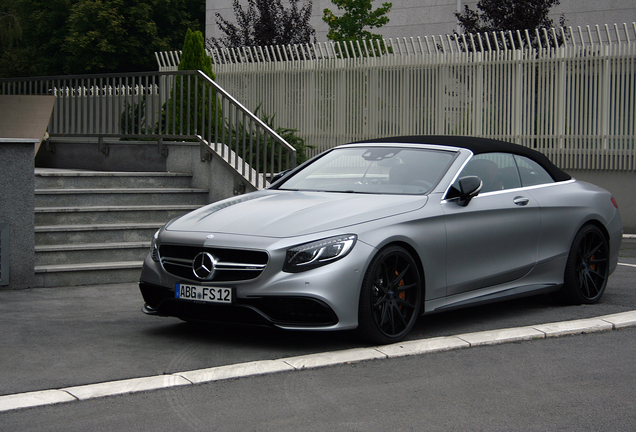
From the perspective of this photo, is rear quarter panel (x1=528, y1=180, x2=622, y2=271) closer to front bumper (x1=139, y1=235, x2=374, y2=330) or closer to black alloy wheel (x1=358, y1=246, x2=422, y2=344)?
black alloy wheel (x1=358, y1=246, x2=422, y2=344)

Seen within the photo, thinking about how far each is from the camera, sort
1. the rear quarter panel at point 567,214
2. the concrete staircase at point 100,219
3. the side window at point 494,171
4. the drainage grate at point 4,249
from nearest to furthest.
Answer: the side window at point 494,171 → the rear quarter panel at point 567,214 → the drainage grate at point 4,249 → the concrete staircase at point 100,219

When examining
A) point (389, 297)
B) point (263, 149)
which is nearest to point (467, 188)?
point (389, 297)

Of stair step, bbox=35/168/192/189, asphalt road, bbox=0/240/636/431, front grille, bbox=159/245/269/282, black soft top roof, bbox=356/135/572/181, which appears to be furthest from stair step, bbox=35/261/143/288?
black soft top roof, bbox=356/135/572/181

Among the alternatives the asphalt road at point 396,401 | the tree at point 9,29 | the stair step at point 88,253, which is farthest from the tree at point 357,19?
the asphalt road at point 396,401

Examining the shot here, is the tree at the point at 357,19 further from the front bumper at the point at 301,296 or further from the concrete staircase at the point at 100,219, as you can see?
the front bumper at the point at 301,296

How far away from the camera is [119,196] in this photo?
10.8 m

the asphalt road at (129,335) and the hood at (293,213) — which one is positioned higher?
the hood at (293,213)

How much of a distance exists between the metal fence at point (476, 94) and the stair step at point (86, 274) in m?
9.45

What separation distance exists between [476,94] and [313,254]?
490 inches

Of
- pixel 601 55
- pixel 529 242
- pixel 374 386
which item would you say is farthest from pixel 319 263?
pixel 601 55

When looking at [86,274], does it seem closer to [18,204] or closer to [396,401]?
[18,204]

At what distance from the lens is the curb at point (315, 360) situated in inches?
193

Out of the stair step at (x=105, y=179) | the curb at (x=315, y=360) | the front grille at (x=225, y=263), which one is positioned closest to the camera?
the curb at (x=315, y=360)

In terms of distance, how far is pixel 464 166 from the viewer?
7.05 meters
